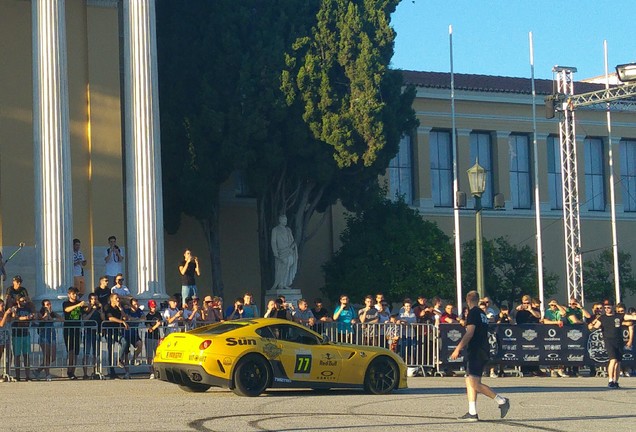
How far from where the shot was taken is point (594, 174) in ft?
154

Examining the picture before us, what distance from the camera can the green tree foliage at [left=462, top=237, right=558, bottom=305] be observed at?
136ft

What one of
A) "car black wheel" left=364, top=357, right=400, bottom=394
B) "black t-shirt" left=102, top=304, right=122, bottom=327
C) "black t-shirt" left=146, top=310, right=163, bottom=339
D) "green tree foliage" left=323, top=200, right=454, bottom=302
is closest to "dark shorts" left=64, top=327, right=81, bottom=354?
"black t-shirt" left=102, top=304, right=122, bottom=327

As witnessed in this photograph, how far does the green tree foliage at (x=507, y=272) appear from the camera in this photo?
41.6 m

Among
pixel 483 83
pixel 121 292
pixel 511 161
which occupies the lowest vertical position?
pixel 121 292

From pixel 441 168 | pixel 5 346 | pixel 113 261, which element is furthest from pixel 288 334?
pixel 441 168

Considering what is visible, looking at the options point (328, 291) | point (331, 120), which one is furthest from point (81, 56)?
point (328, 291)

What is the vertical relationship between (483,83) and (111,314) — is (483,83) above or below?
above

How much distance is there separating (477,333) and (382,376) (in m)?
4.68

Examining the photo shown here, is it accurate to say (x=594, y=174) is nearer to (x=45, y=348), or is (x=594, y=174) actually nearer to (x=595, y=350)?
(x=595, y=350)

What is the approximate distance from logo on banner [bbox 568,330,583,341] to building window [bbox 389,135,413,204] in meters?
16.7

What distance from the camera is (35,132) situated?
2945cm

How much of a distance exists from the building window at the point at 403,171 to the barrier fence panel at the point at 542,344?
55.1ft

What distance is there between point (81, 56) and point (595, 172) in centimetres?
2175

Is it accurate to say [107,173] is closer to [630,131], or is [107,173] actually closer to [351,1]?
[351,1]
